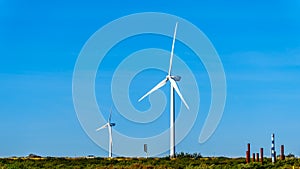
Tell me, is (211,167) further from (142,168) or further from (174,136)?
(174,136)

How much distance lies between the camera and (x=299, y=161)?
130ft

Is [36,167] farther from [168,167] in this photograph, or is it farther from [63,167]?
[168,167]

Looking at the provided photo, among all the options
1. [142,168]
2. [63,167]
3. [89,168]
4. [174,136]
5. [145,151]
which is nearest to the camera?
[142,168]

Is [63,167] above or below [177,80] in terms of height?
below

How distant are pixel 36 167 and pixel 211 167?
13049 millimetres

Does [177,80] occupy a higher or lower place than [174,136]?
higher

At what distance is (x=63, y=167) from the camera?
45688mm

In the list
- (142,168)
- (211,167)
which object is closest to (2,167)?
(142,168)

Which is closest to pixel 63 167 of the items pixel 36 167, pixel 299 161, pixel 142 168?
pixel 36 167

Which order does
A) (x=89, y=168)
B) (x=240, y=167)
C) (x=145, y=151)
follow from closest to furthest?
(x=240, y=167), (x=89, y=168), (x=145, y=151)

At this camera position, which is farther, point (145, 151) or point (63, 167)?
point (145, 151)

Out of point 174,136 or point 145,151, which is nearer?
point 174,136

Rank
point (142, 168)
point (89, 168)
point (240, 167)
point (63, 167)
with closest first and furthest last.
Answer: point (240, 167) → point (142, 168) → point (89, 168) → point (63, 167)

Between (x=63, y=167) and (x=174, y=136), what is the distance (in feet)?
45.1
